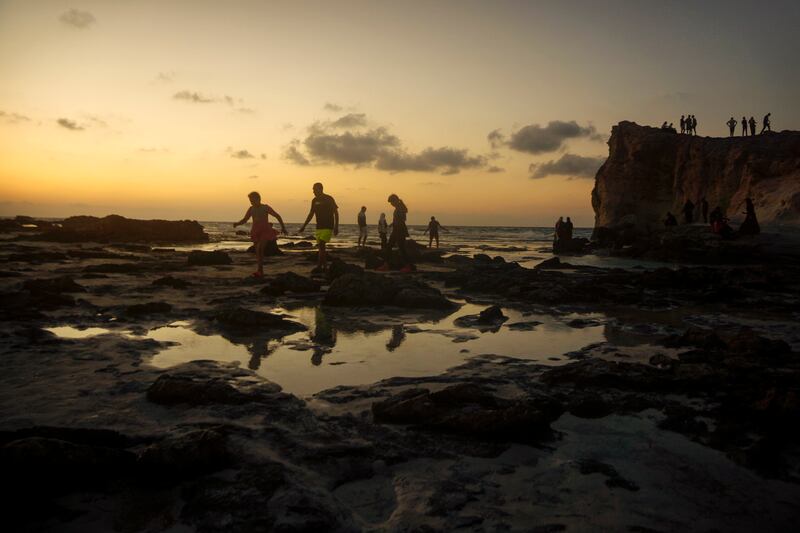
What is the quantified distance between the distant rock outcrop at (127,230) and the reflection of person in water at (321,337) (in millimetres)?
27385

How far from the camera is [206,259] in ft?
52.3

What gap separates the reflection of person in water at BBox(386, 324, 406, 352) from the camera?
222 inches

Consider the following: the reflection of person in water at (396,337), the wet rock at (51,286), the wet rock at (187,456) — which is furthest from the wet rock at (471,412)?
the wet rock at (51,286)

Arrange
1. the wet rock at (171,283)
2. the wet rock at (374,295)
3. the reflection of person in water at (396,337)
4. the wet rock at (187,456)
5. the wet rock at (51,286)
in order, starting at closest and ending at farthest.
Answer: the wet rock at (187,456) < the reflection of person in water at (396,337) < the wet rock at (51,286) < the wet rock at (374,295) < the wet rock at (171,283)

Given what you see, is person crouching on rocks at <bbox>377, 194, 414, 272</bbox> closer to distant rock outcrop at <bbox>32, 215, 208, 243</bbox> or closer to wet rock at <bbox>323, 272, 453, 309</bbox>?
wet rock at <bbox>323, 272, 453, 309</bbox>

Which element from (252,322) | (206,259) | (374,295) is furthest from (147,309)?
(206,259)

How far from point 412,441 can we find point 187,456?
137 cm

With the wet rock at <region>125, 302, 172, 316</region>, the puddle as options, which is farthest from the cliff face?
the wet rock at <region>125, 302, 172, 316</region>

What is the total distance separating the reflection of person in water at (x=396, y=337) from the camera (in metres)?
5.64

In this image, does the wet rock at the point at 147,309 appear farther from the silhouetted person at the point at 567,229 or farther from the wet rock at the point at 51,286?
the silhouetted person at the point at 567,229

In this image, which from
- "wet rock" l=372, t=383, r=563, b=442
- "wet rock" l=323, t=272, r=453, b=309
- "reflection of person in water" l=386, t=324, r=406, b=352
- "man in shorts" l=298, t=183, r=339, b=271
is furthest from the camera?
"man in shorts" l=298, t=183, r=339, b=271

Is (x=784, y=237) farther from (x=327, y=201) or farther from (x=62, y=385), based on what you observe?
(x=62, y=385)

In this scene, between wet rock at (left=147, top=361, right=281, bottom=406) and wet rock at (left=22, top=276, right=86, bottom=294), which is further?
wet rock at (left=22, top=276, right=86, bottom=294)

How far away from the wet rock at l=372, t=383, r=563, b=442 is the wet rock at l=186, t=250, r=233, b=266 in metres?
13.8
